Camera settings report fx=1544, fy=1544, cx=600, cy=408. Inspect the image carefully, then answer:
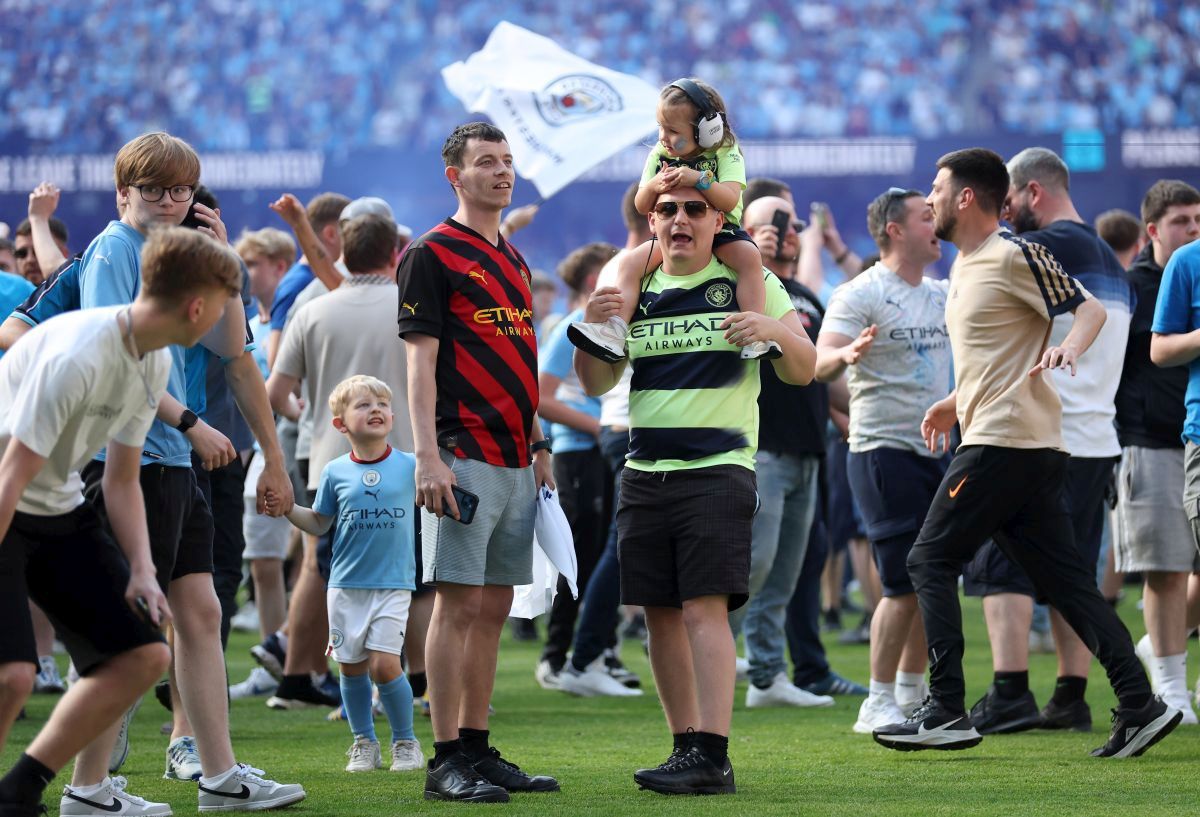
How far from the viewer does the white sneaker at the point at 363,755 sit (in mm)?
5336

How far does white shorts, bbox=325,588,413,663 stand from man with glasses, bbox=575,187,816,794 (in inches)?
40.3

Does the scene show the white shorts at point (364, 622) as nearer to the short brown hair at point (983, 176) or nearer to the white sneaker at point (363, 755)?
the white sneaker at point (363, 755)

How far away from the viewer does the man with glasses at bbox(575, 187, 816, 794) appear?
4645mm

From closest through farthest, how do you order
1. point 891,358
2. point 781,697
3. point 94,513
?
point 94,513 → point 891,358 → point 781,697

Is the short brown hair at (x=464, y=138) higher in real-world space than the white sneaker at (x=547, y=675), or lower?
higher

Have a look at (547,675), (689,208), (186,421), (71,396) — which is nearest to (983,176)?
(689,208)

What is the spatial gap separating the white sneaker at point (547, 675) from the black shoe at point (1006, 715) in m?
2.51

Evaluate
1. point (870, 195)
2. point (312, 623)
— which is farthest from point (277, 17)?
point (312, 623)

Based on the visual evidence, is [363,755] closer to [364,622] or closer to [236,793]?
[364,622]

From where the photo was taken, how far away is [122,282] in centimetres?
434

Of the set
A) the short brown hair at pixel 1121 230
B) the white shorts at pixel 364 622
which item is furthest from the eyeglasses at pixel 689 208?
the short brown hair at pixel 1121 230

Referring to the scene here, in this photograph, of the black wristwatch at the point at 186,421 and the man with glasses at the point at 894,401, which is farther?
the man with glasses at the point at 894,401

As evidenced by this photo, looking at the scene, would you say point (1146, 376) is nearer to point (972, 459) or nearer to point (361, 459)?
point (972, 459)

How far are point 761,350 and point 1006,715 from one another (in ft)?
7.65
